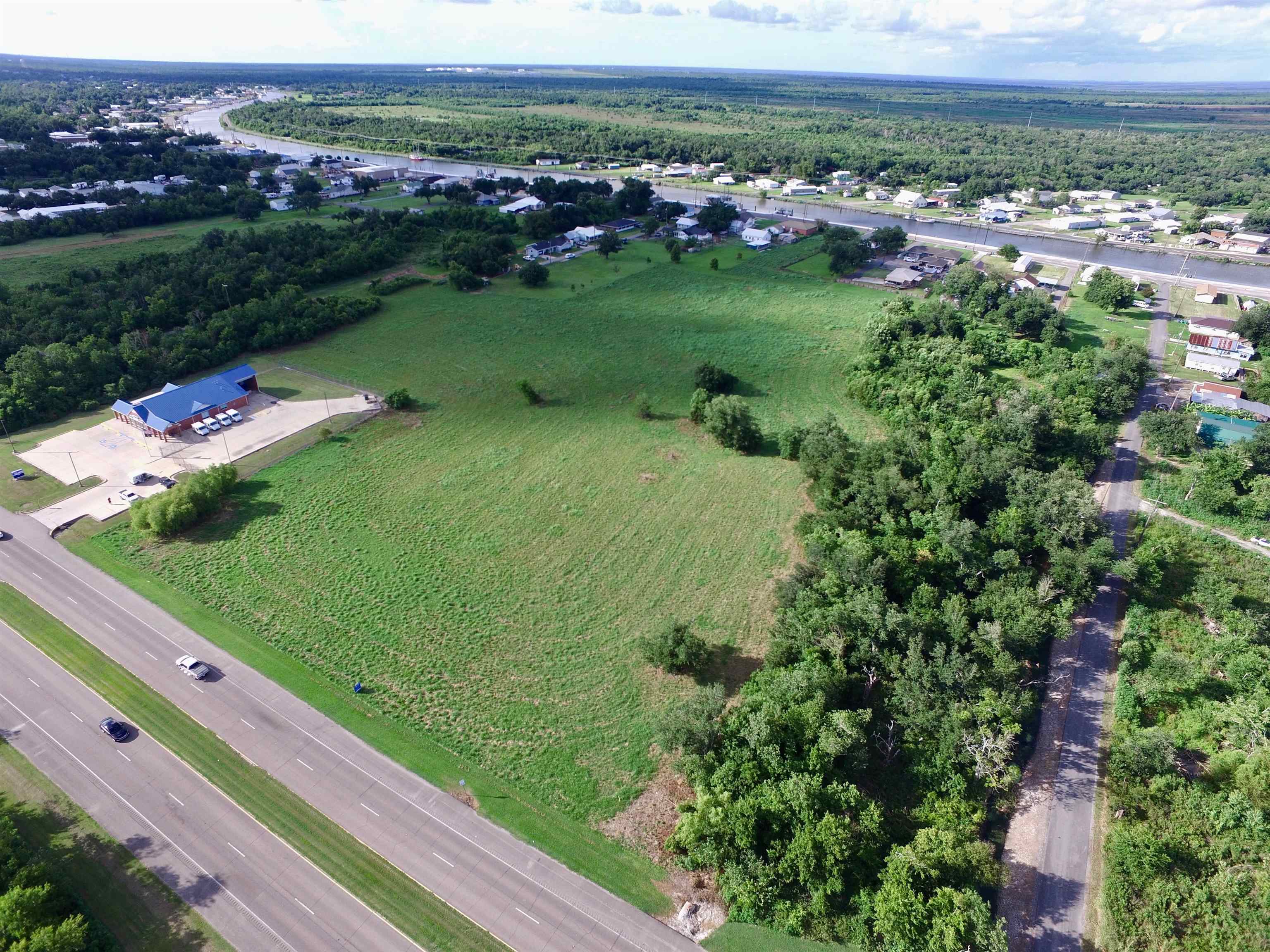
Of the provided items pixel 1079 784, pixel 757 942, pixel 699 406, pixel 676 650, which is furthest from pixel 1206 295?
pixel 757 942

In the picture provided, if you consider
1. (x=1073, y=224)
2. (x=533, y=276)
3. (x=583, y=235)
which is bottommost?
(x=533, y=276)

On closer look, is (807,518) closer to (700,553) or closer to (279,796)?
(700,553)

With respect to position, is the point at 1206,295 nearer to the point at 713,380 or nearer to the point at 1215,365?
the point at 1215,365

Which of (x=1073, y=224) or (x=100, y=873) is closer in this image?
(x=100, y=873)

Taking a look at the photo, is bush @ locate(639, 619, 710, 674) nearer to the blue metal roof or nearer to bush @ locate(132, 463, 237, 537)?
bush @ locate(132, 463, 237, 537)

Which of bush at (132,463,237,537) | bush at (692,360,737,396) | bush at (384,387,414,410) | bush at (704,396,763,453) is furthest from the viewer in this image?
bush at (692,360,737,396)

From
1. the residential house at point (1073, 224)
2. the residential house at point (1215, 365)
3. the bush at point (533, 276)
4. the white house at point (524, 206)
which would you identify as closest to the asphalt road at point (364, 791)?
the bush at point (533, 276)

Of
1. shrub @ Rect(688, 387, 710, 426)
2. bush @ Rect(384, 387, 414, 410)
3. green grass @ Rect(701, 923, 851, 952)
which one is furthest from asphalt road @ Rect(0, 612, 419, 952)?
shrub @ Rect(688, 387, 710, 426)

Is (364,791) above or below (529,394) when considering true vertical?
below
